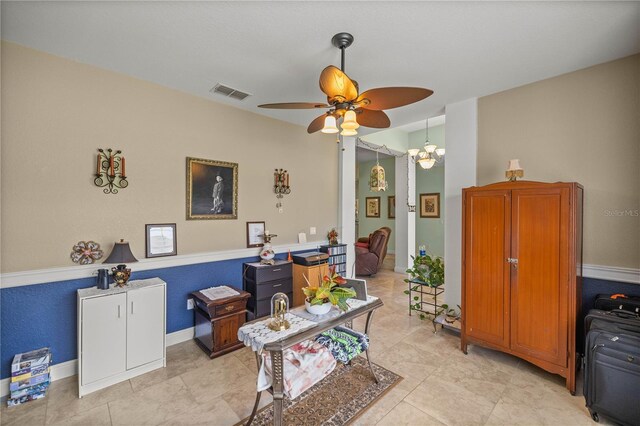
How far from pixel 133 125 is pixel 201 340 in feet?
7.87

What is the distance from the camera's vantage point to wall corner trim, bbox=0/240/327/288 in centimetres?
229

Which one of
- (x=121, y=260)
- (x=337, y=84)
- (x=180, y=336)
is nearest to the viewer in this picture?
(x=337, y=84)

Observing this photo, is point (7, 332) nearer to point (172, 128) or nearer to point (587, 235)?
point (172, 128)

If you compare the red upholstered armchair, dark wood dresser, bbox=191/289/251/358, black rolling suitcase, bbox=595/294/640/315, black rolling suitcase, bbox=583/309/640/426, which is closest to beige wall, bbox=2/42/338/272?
dark wood dresser, bbox=191/289/251/358

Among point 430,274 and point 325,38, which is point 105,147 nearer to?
point 325,38

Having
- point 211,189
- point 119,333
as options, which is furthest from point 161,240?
point 119,333

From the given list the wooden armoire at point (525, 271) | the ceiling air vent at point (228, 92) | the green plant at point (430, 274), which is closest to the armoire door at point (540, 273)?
the wooden armoire at point (525, 271)

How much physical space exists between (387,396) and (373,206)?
7315 millimetres

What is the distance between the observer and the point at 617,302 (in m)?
2.32

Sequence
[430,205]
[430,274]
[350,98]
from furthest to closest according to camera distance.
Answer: [430,205], [430,274], [350,98]

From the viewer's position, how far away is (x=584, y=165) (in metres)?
2.72

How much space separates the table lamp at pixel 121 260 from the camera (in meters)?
2.56

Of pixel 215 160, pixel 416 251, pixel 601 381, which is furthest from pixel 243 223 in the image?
pixel 416 251

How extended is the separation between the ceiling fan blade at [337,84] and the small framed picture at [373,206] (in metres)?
7.30
